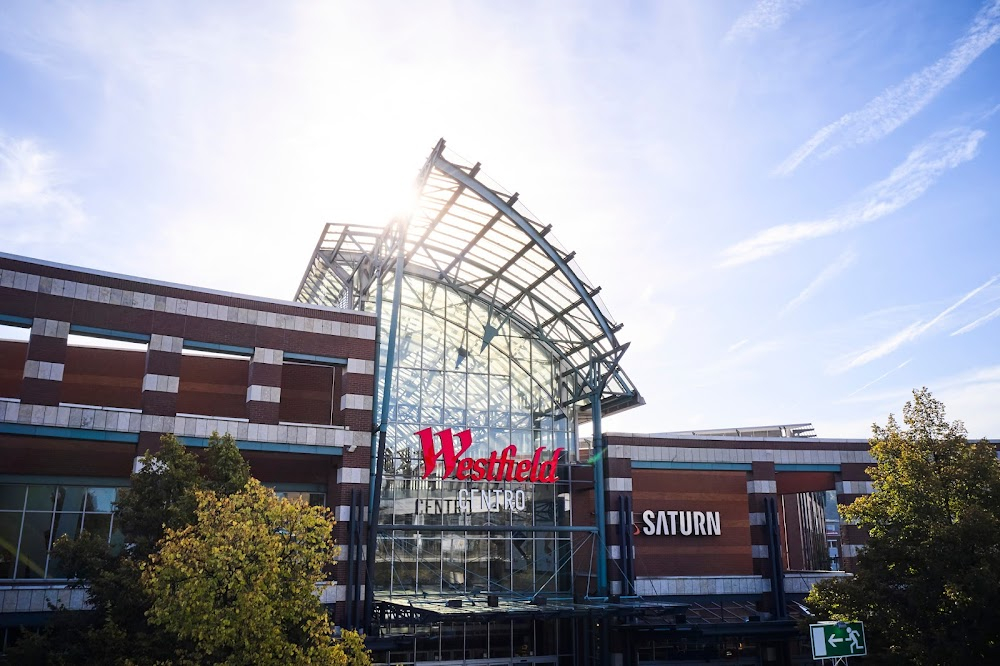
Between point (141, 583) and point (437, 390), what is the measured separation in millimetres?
21144

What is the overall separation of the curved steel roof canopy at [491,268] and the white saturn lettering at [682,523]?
5.95 metres

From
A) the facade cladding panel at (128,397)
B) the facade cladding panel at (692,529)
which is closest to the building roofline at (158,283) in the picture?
the facade cladding panel at (128,397)

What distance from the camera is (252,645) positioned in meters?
17.8

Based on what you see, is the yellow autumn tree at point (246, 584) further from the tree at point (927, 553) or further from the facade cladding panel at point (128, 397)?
the tree at point (927, 553)

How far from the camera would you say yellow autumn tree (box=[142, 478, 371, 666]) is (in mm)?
17703

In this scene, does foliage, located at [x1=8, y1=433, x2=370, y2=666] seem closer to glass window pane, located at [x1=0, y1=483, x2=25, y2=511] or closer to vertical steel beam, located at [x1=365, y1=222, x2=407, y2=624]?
vertical steel beam, located at [x1=365, y1=222, x2=407, y2=624]

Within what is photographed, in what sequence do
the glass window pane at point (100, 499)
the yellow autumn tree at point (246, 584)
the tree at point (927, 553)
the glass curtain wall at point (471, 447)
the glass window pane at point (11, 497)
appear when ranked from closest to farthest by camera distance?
the yellow autumn tree at point (246, 584)
the tree at point (927, 553)
the glass window pane at point (11, 497)
the glass window pane at point (100, 499)
the glass curtain wall at point (471, 447)

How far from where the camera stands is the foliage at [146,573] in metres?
18.8

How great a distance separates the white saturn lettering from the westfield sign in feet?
19.7

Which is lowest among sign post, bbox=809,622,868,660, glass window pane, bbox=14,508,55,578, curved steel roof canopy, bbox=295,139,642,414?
sign post, bbox=809,622,868,660

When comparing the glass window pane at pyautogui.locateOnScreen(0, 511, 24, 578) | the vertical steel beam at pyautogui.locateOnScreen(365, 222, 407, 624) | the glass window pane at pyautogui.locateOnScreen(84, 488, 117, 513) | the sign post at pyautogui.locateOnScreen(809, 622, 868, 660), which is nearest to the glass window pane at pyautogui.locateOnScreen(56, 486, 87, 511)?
the glass window pane at pyautogui.locateOnScreen(84, 488, 117, 513)

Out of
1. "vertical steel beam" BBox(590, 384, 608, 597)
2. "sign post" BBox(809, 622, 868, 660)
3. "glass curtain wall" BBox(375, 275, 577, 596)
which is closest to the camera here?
"sign post" BBox(809, 622, 868, 660)

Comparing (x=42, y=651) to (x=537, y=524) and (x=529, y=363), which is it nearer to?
(x=537, y=524)

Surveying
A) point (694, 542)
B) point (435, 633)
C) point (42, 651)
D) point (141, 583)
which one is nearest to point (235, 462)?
point (141, 583)
